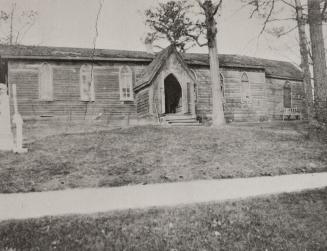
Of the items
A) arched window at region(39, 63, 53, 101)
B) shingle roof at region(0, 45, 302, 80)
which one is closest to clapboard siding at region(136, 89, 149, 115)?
shingle roof at region(0, 45, 302, 80)

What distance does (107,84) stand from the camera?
27.2 metres

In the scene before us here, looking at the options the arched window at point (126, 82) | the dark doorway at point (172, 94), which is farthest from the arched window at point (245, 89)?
the arched window at point (126, 82)

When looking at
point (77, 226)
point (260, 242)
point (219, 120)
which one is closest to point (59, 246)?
point (77, 226)

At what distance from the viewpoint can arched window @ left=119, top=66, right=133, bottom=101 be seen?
27547 mm

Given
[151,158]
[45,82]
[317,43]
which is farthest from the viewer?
[45,82]

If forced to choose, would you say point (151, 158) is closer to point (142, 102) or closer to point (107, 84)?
point (142, 102)

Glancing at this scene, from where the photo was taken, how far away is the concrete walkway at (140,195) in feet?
25.3

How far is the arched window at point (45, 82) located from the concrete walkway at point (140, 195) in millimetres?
18003

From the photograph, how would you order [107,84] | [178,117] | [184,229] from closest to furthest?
[184,229] < [178,117] < [107,84]

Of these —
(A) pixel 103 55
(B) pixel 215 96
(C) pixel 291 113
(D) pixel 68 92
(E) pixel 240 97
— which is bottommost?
(C) pixel 291 113

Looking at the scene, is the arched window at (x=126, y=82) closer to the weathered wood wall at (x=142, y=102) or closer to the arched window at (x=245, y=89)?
the weathered wood wall at (x=142, y=102)

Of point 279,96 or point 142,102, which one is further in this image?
point 279,96

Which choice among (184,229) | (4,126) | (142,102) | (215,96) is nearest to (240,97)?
(142,102)

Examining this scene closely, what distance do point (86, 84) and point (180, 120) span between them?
7.47 m
